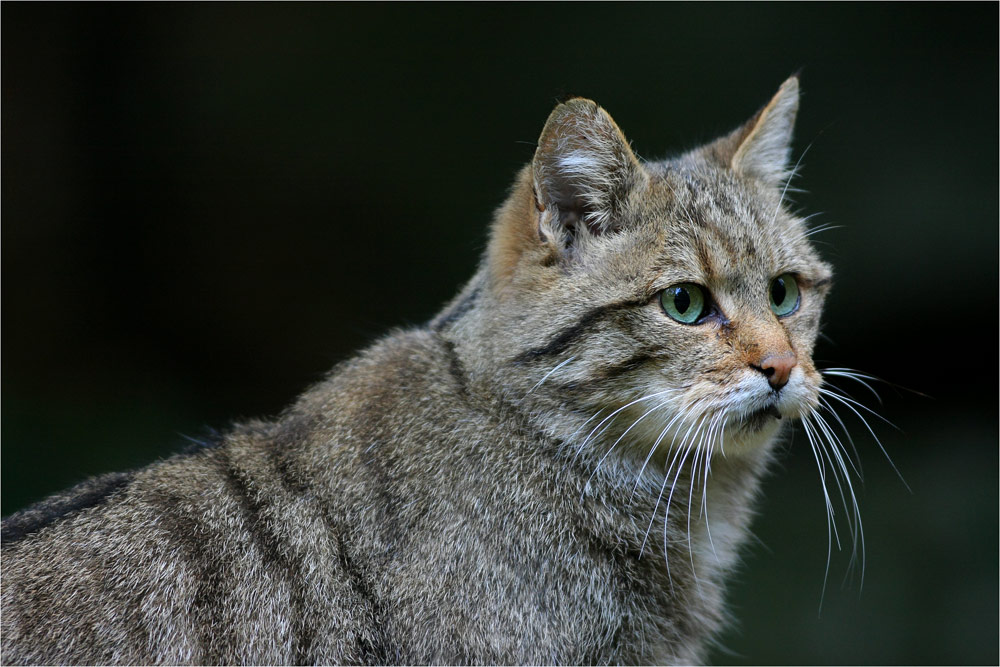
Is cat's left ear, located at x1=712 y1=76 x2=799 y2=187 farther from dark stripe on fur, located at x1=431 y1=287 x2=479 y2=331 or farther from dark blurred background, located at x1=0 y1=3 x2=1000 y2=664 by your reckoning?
dark blurred background, located at x1=0 y1=3 x2=1000 y2=664

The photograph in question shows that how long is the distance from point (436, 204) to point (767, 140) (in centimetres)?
392

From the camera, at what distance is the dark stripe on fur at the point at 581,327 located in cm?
318

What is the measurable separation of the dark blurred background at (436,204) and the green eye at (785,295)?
11.3ft

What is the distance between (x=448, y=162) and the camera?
7281 mm

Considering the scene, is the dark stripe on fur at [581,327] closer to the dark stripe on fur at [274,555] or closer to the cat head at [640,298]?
the cat head at [640,298]

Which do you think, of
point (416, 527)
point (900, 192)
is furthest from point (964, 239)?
point (416, 527)

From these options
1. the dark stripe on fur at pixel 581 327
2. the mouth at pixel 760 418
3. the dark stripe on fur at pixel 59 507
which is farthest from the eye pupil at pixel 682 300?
the dark stripe on fur at pixel 59 507

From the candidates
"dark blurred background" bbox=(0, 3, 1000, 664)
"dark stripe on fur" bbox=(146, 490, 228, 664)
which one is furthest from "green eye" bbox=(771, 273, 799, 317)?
"dark blurred background" bbox=(0, 3, 1000, 664)

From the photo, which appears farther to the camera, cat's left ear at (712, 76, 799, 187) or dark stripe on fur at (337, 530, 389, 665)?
cat's left ear at (712, 76, 799, 187)

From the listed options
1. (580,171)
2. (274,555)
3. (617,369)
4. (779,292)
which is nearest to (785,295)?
(779,292)

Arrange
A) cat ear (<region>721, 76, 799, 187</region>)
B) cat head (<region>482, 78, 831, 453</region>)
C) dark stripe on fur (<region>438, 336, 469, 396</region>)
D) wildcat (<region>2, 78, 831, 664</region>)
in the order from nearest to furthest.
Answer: wildcat (<region>2, 78, 831, 664</region>)
cat head (<region>482, 78, 831, 453</region>)
dark stripe on fur (<region>438, 336, 469, 396</region>)
cat ear (<region>721, 76, 799, 187</region>)

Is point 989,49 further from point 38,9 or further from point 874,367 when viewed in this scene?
point 38,9

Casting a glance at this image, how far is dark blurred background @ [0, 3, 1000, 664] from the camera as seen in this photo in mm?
6961

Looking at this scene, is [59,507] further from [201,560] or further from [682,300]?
[682,300]
